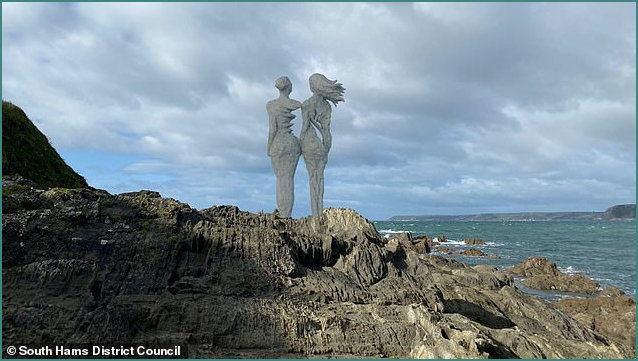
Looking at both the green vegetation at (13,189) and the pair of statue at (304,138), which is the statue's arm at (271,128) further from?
the green vegetation at (13,189)

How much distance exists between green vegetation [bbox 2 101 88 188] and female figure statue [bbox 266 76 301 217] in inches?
329

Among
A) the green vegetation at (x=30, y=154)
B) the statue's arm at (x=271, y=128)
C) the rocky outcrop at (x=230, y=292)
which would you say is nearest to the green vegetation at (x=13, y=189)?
the rocky outcrop at (x=230, y=292)

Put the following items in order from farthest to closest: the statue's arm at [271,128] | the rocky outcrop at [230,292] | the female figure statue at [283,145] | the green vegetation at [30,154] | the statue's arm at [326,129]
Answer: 1. the statue's arm at [326,129]
2. the statue's arm at [271,128]
3. the female figure statue at [283,145]
4. the green vegetation at [30,154]
5. the rocky outcrop at [230,292]

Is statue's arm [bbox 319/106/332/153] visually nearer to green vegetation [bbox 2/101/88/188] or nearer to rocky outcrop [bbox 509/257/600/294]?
green vegetation [bbox 2/101/88/188]

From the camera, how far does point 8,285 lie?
28.0 ft

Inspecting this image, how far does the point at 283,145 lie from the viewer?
22.0m

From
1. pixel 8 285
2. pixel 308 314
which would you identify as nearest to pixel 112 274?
pixel 8 285

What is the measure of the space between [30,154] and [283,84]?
34.0 ft

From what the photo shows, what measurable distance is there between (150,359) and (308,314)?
2.81 m

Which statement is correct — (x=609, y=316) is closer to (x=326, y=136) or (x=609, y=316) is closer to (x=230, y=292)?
(x=326, y=136)

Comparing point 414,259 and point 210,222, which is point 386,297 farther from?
point 210,222

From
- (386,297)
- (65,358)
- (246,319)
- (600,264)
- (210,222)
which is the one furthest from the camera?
(600,264)

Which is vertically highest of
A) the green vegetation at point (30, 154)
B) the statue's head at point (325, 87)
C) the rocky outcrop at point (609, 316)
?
the statue's head at point (325, 87)

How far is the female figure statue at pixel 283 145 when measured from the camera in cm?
2173
